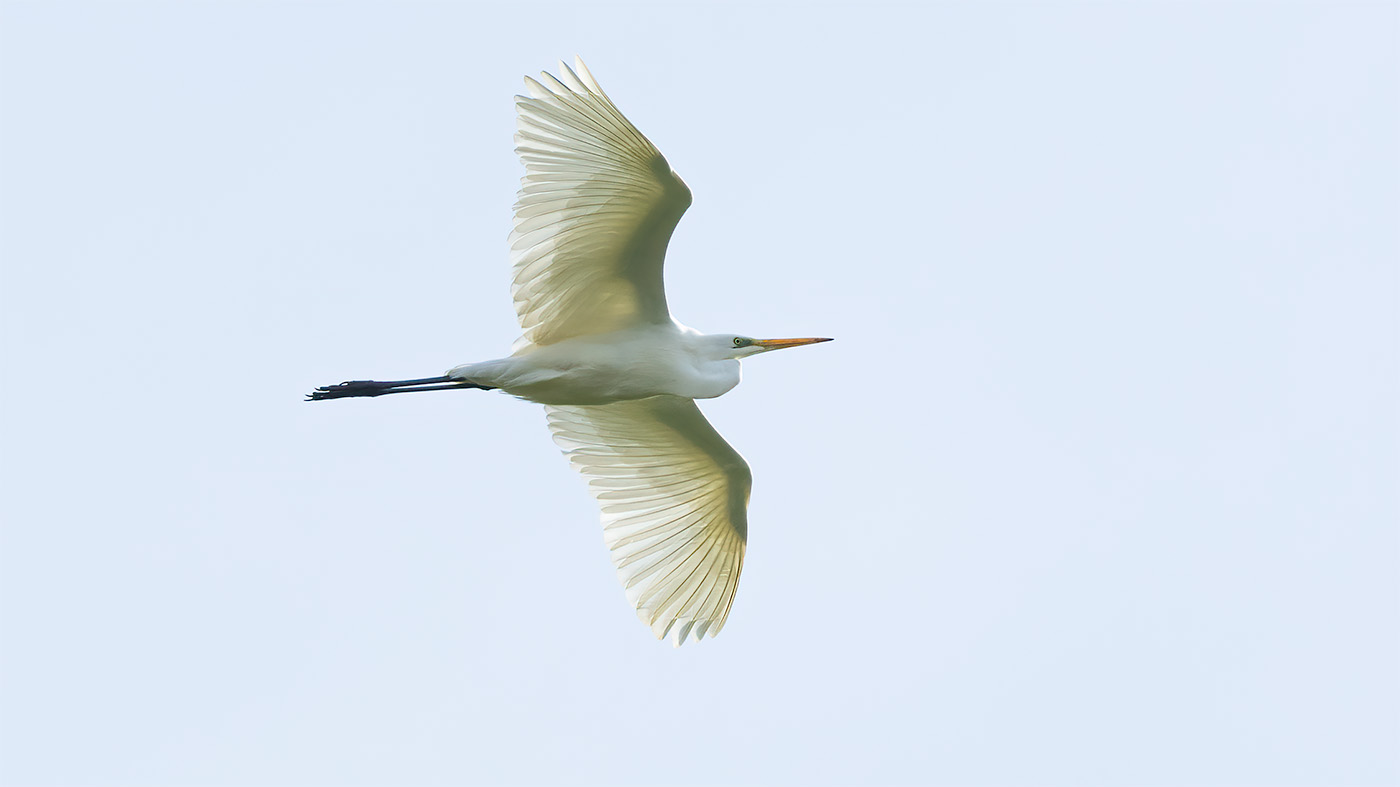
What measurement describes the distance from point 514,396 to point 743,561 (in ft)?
6.53

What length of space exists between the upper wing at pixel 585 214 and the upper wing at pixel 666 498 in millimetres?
977

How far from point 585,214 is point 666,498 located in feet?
8.01

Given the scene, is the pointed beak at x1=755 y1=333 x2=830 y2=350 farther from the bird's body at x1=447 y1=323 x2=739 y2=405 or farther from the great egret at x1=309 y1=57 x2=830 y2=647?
the bird's body at x1=447 y1=323 x2=739 y2=405

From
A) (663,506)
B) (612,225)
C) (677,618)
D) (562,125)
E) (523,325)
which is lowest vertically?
(677,618)

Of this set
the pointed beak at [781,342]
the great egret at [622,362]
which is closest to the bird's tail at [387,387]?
the great egret at [622,362]

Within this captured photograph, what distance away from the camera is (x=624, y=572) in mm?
9680

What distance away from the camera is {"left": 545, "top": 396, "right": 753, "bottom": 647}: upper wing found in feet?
31.7

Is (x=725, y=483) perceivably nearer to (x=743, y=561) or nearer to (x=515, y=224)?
(x=743, y=561)

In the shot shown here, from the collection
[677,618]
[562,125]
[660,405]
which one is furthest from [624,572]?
[562,125]

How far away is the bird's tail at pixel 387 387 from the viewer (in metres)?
9.09

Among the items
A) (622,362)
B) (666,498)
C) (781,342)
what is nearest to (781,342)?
(781,342)

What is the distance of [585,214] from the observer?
8289mm

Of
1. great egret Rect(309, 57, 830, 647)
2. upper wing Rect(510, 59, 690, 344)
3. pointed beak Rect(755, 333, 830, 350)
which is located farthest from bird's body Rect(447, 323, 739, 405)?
pointed beak Rect(755, 333, 830, 350)

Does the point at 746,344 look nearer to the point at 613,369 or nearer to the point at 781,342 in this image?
the point at 781,342
